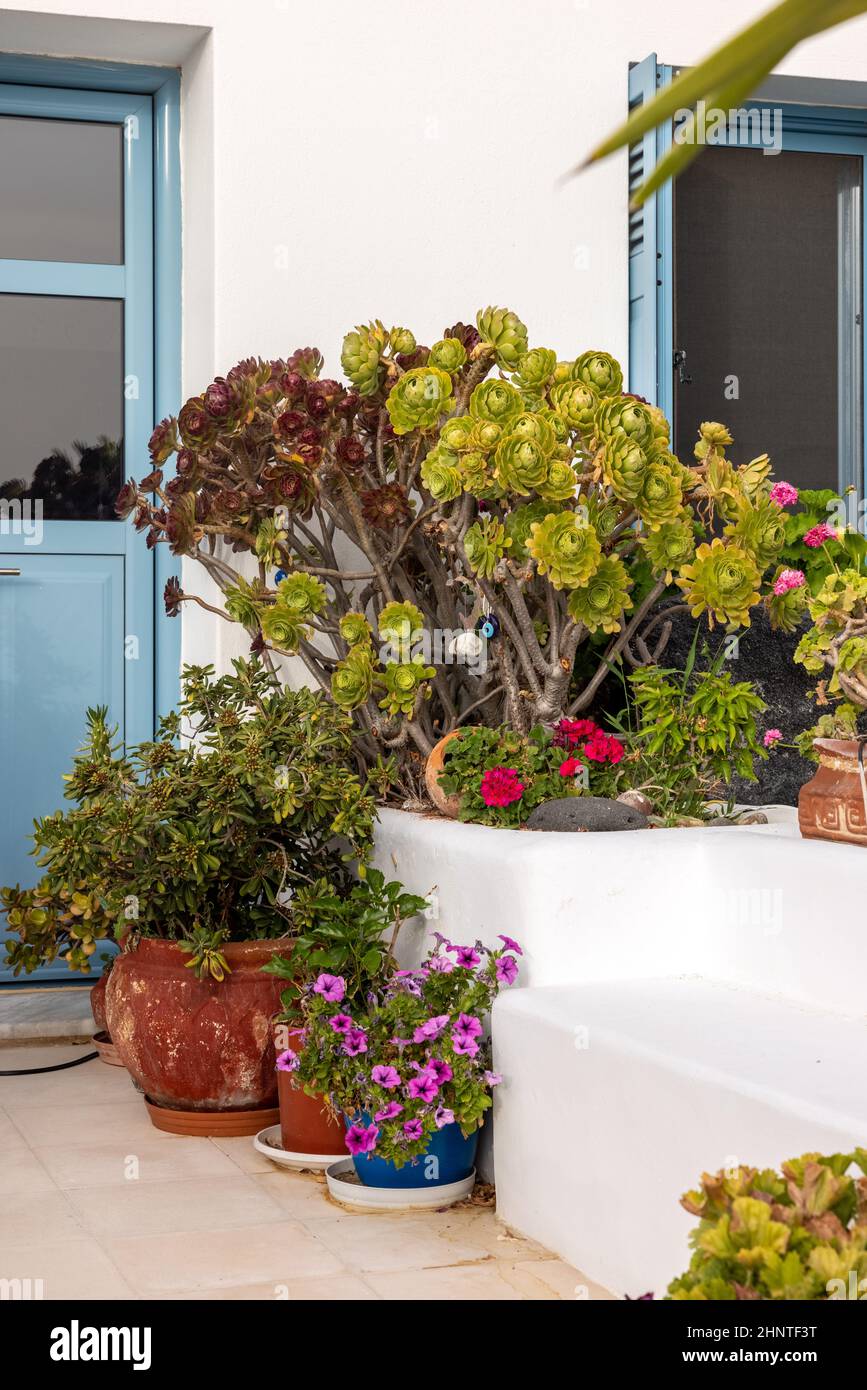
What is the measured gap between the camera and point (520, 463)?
3504mm

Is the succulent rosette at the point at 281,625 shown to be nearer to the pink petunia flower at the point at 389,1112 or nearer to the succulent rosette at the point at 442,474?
the succulent rosette at the point at 442,474

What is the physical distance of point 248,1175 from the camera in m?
3.23

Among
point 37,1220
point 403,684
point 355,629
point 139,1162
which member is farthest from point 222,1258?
point 355,629

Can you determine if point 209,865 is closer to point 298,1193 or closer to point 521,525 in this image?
point 298,1193

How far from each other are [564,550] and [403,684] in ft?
1.74

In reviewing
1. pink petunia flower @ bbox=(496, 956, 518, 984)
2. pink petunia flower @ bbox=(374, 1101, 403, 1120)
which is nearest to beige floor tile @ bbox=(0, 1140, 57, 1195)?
pink petunia flower @ bbox=(374, 1101, 403, 1120)

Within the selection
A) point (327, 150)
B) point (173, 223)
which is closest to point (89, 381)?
point (173, 223)

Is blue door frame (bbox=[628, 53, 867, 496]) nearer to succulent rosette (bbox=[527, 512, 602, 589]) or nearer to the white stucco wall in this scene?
the white stucco wall

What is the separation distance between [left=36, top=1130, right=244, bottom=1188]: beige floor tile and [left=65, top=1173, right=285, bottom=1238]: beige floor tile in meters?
0.05

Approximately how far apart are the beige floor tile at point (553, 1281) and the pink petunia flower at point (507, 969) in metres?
0.54

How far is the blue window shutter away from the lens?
4.55 meters

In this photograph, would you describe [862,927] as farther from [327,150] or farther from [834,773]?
[327,150]

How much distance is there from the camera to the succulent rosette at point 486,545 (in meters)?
3.63
